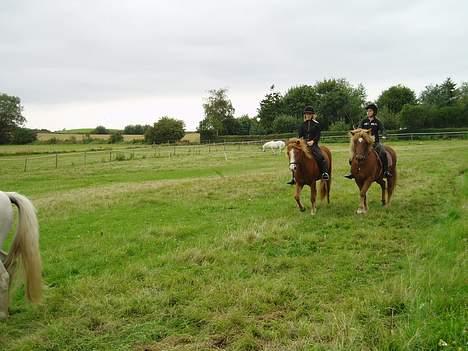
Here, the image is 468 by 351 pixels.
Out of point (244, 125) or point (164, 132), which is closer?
point (164, 132)

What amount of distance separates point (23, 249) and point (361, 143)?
23.7 feet

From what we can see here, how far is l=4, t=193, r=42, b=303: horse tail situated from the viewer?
14.5ft

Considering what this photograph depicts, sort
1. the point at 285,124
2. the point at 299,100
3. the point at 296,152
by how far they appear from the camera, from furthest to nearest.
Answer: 1. the point at 299,100
2. the point at 285,124
3. the point at 296,152

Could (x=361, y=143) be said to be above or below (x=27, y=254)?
above

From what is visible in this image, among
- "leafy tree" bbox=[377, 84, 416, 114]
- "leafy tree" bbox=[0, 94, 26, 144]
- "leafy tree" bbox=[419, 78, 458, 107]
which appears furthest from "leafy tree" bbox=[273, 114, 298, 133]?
"leafy tree" bbox=[0, 94, 26, 144]

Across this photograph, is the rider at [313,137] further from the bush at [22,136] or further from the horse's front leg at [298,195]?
the bush at [22,136]

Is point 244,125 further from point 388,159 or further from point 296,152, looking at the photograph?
point 296,152

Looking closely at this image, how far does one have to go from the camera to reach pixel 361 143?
868 cm

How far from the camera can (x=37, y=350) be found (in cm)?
360

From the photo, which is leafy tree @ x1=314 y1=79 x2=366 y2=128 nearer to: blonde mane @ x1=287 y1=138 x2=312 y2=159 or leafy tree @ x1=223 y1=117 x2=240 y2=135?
leafy tree @ x1=223 y1=117 x2=240 y2=135

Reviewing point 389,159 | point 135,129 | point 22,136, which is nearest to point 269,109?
point 135,129

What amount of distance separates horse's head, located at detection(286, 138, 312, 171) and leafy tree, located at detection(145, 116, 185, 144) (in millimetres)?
56685

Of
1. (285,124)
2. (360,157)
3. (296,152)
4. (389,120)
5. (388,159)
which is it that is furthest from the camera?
(285,124)

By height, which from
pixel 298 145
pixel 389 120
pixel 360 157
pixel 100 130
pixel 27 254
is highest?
pixel 100 130
